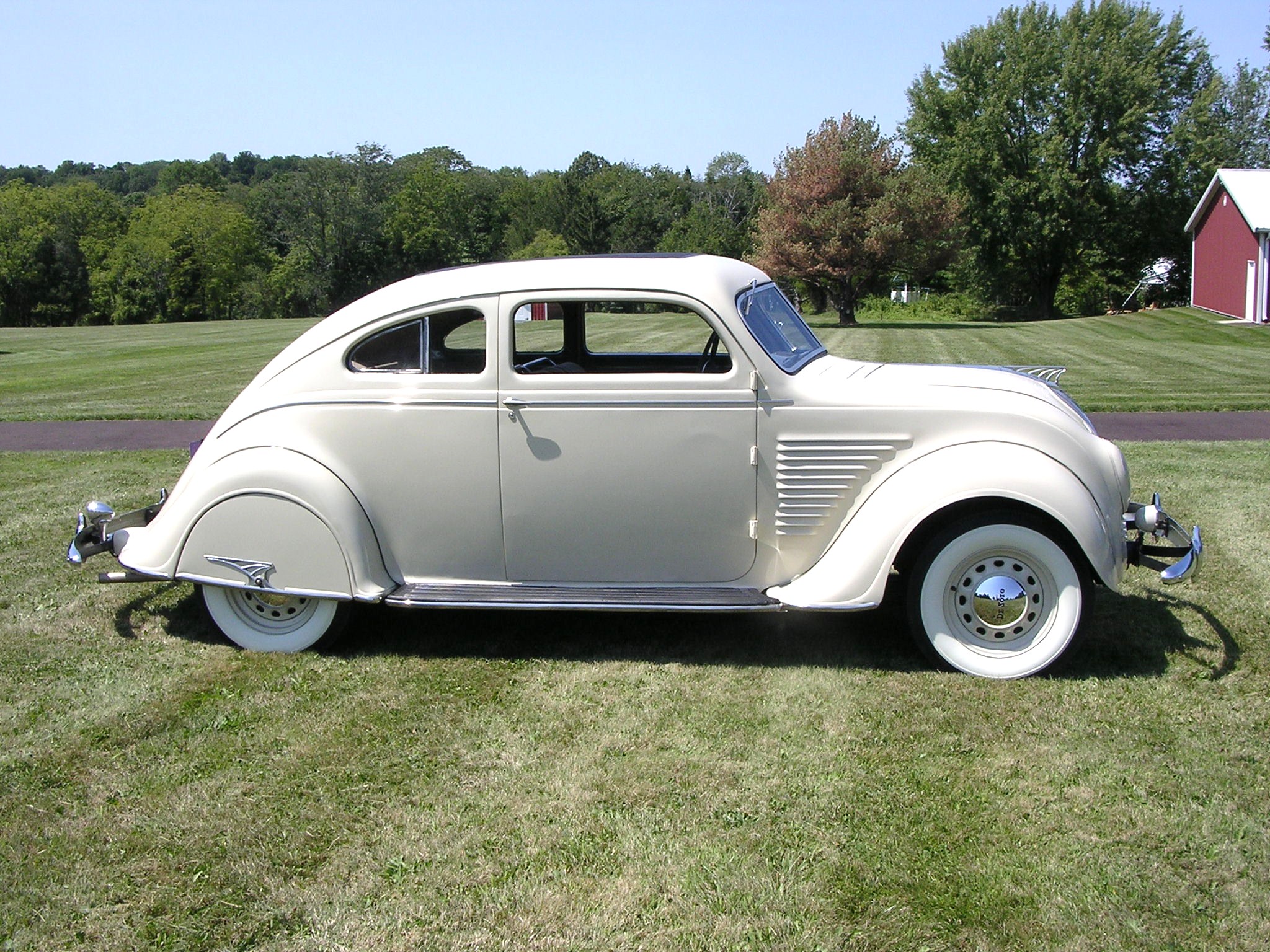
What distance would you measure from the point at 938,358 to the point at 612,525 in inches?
708

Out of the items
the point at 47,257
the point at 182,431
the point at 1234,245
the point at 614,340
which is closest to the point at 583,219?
the point at 47,257

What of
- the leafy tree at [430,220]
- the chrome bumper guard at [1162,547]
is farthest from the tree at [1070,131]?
the chrome bumper guard at [1162,547]

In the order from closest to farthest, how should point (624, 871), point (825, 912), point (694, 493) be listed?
point (825, 912) → point (624, 871) → point (694, 493)

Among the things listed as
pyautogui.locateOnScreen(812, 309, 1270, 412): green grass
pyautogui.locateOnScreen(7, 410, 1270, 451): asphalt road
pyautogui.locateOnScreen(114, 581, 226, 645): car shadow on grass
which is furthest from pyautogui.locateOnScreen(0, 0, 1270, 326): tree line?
pyautogui.locateOnScreen(114, 581, 226, 645): car shadow on grass

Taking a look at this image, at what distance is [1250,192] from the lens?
119ft

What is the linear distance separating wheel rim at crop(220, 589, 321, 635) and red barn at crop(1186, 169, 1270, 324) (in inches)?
1380

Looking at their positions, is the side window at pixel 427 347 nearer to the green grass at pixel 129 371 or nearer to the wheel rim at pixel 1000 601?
the wheel rim at pixel 1000 601

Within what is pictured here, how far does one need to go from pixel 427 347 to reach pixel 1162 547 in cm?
381

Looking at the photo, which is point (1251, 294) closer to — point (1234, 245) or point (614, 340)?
point (1234, 245)

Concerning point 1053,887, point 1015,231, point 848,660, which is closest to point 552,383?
point 848,660

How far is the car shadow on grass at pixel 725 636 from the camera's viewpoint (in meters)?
5.32

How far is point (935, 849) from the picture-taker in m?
3.63

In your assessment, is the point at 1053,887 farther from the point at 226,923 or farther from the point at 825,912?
the point at 226,923

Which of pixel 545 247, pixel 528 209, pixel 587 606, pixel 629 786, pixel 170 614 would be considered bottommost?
pixel 629 786
